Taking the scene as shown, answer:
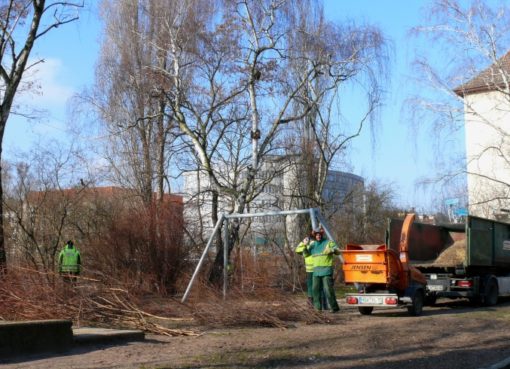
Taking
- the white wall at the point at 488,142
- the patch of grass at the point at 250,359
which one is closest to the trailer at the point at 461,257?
the white wall at the point at 488,142

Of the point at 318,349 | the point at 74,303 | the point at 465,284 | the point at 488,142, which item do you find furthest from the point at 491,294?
the point at 74,303

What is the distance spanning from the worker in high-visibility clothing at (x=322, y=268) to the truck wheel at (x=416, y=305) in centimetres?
180

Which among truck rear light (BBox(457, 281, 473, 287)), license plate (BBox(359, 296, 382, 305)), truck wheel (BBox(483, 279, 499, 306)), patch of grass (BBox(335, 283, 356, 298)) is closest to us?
license plate (BBox(359, 296, 382, 305))

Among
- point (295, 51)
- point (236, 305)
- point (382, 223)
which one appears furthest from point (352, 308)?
point (382, 223)

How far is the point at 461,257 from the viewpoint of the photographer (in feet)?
61.8

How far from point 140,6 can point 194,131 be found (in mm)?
8397

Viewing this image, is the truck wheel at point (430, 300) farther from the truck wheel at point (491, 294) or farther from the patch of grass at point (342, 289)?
the patch of grass at point (342, 289)

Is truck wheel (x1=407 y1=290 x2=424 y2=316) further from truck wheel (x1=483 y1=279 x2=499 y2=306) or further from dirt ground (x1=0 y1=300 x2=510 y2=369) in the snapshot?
truck wheel (x1=483 y1=279 x2=499 y2=306)

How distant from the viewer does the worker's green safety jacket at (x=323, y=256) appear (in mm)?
14820

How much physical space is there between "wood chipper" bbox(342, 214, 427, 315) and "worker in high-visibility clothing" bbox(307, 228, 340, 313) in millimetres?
628

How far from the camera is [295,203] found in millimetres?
28500

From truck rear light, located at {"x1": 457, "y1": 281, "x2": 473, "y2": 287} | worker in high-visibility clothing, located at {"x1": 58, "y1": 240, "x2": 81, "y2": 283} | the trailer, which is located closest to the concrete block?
worker in high-visibility clothing, located at {"x1": 58, "y1": 240, "x2": 81, "y2": 283}

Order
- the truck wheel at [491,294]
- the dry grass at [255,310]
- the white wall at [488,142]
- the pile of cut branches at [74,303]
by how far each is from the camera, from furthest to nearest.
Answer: the white wall at [488,142]
the truck wheel at [491,294]
the dry grass at [255,310]
the pile of cut branches at [74,303]

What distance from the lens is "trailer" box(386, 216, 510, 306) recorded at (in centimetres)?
1812
